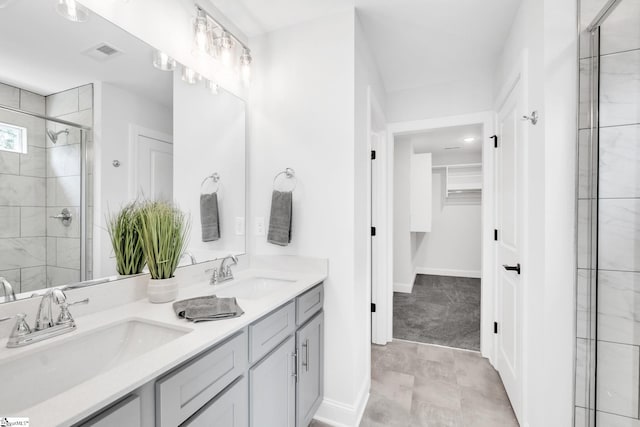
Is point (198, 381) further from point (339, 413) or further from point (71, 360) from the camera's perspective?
point (339, 413)

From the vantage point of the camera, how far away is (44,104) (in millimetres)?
1032

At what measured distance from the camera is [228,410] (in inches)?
40.0

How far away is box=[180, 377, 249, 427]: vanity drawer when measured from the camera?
0.90 metres

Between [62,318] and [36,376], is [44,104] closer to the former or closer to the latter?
[62,318]

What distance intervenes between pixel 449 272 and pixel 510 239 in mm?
3954

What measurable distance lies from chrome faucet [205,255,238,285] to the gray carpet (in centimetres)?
202

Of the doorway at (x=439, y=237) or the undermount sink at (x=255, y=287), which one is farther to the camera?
the doorway at (x=439, y=237)

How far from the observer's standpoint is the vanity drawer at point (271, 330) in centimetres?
116

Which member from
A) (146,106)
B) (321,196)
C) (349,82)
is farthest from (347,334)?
(146,106)

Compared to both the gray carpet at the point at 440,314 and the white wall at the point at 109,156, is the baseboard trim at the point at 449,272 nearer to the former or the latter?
the gray carpet at the point at 440,314

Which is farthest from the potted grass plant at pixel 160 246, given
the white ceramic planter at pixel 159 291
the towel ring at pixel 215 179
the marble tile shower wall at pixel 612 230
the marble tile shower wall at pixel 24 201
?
the marble tile shower wall at pixel 612 230

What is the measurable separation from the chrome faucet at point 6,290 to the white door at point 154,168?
54cm

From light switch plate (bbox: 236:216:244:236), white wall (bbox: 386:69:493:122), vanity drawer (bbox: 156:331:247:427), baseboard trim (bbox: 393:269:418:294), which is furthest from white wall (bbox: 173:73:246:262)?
baseboard trim (bbox: 393:269:418:294)

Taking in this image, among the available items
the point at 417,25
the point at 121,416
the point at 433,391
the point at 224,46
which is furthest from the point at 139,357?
the point at 417,25
